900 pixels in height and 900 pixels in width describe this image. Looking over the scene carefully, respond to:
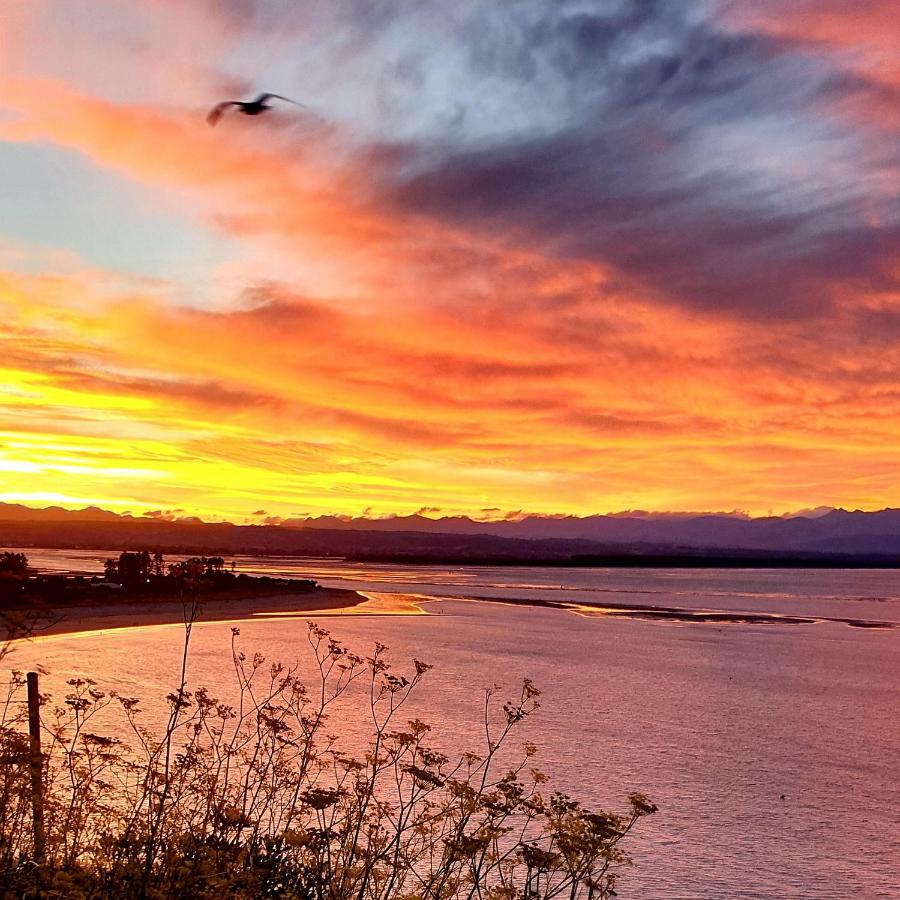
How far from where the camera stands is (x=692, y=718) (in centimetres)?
2228

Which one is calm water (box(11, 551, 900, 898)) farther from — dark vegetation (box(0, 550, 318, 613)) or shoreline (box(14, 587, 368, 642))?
dark vegetation (box(0, 550, 318, 613))

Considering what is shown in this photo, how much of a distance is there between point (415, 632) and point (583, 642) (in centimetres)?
729

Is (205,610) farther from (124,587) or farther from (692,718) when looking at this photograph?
(124,587)

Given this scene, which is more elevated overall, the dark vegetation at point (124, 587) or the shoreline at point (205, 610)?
the dark vegetation at point (124, 587)

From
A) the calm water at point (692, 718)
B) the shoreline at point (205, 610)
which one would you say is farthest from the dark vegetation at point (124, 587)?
the calm water at point (692, 718)

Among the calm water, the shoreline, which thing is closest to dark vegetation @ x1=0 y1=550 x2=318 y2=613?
the shoreline

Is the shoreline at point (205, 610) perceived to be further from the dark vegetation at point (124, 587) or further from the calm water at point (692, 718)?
the calm water at point (692, 718)

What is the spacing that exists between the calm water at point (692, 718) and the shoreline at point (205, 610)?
2.76m

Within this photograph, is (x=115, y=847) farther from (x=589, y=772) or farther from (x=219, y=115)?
(x=589, y=772)

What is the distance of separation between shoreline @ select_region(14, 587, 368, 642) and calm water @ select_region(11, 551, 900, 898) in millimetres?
2758

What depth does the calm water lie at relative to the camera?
12414 mm

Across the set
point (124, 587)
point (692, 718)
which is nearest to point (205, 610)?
point (692, 718)

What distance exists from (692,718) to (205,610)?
69.7ft

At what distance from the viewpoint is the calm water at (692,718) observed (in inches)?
489
